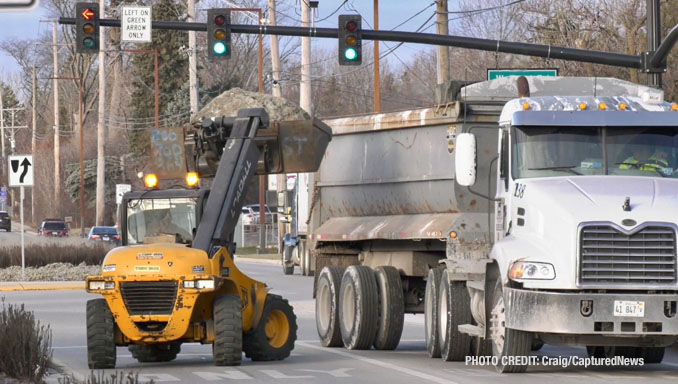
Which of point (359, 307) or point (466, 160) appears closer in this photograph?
point (466, 160)

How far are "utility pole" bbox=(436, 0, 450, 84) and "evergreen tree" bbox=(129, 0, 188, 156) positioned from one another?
60.7 metres

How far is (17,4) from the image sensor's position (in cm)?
939

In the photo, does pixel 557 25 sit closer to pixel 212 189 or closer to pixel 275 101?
pixel 275 101

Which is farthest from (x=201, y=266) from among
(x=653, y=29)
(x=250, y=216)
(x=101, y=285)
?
(x=250, y=216)

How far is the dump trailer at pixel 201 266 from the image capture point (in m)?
16.5

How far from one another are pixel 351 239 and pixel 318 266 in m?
1.56

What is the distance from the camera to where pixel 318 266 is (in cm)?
2245

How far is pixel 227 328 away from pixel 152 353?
2.18m

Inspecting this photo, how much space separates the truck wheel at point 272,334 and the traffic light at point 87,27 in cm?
1361

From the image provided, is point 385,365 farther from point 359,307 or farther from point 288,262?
point 288,262

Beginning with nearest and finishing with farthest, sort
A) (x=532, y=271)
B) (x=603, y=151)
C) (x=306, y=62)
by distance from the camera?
1. (x=532, y=271)
2. (x=603, y=151)
3. (x=306, y=62)

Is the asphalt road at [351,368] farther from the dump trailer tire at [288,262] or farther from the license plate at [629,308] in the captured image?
the dump trailer tire at [288,262]

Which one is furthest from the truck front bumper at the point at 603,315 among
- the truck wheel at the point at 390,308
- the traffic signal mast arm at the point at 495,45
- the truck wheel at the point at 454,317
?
the traffic signal mast arm at the point at 495,45

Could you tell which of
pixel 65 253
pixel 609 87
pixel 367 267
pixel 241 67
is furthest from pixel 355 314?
pixel 241 67
